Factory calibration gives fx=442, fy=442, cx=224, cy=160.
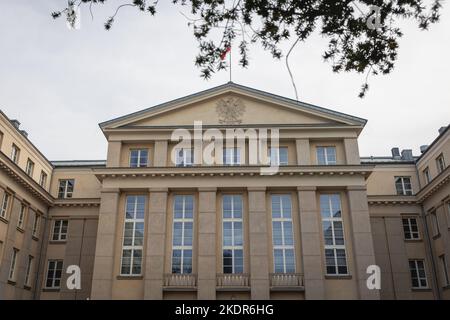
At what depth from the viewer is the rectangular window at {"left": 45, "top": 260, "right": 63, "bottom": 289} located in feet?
116

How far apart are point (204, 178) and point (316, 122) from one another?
9.42 meters

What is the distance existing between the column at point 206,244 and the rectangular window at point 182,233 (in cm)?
99

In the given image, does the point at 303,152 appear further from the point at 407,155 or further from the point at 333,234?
the point at 407,155

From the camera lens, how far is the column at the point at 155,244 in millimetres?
28312

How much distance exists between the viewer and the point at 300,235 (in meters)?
29.8

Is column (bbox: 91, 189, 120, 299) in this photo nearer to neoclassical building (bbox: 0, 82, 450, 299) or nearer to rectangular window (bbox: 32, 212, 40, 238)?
neoclassical building (bbox: 0, 82, 450, 299)

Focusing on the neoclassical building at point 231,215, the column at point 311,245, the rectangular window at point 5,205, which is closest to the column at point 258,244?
the neoclassical building at point 231,215

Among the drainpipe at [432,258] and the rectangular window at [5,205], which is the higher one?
the rectangular window at [5,205]

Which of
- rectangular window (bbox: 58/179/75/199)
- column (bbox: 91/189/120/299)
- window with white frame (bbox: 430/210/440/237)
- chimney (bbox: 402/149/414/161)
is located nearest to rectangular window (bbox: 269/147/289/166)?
column (bbox: 91/189/120/299)

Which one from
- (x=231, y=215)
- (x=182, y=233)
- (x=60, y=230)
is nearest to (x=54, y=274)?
(x=60, y=230)

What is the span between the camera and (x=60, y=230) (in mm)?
37125

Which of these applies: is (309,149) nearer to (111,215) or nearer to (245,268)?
(245,268)

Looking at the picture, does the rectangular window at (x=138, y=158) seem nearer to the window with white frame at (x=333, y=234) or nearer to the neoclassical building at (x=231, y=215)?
the neoclassical building at (x=231, y=215)
